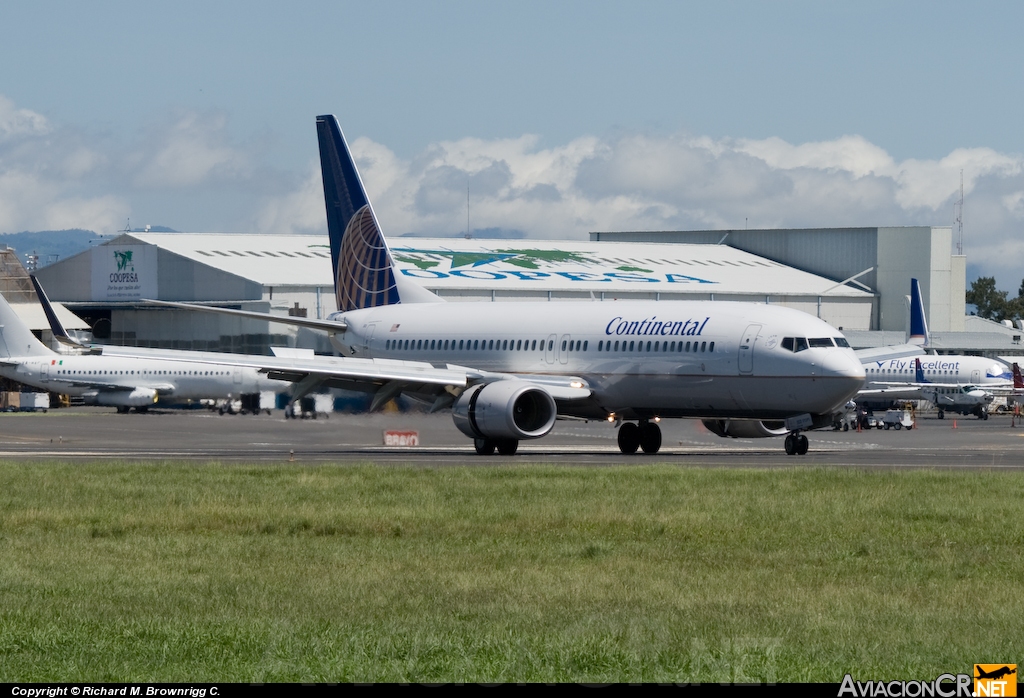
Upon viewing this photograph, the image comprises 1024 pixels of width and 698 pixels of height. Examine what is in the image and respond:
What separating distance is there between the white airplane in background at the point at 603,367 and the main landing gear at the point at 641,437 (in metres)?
0.03

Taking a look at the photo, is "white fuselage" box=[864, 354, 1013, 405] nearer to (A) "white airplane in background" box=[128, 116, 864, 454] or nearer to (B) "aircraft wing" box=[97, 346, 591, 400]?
(A) "white airplane in background" box=[128, 116, 864, 454]

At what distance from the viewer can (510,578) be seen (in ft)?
Result: 48.2

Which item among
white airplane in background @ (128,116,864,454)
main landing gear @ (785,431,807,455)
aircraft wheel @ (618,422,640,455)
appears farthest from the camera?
aircraft wheel @ (618,422,640,455)

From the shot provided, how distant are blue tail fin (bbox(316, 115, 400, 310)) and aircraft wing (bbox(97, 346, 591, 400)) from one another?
6780 mm

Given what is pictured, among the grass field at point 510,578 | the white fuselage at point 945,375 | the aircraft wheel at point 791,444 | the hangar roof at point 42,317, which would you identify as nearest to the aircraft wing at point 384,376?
the aircraft wheel at point 791,444

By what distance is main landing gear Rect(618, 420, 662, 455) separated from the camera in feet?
129

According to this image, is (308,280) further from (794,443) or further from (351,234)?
(794,443)

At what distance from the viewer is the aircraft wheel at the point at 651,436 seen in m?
39.4

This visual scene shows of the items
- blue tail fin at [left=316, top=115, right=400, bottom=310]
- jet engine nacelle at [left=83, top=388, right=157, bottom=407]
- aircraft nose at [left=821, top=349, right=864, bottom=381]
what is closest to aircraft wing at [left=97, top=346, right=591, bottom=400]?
aircraft nose at [left=821, top=349, right=864, bottom=381]

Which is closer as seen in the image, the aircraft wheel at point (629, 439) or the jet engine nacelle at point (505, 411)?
the jet engine nacelle at point (505, 411)

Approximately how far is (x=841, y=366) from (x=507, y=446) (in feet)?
28.0

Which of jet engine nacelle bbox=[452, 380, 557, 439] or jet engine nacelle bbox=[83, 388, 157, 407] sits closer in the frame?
jet engine nacelle bbox=[452, 380, 557, 439]

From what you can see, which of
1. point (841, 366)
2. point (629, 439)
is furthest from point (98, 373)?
point (841, 366)

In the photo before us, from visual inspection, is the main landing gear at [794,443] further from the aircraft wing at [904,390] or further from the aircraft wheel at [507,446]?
the aircraft wing at [904,390]
